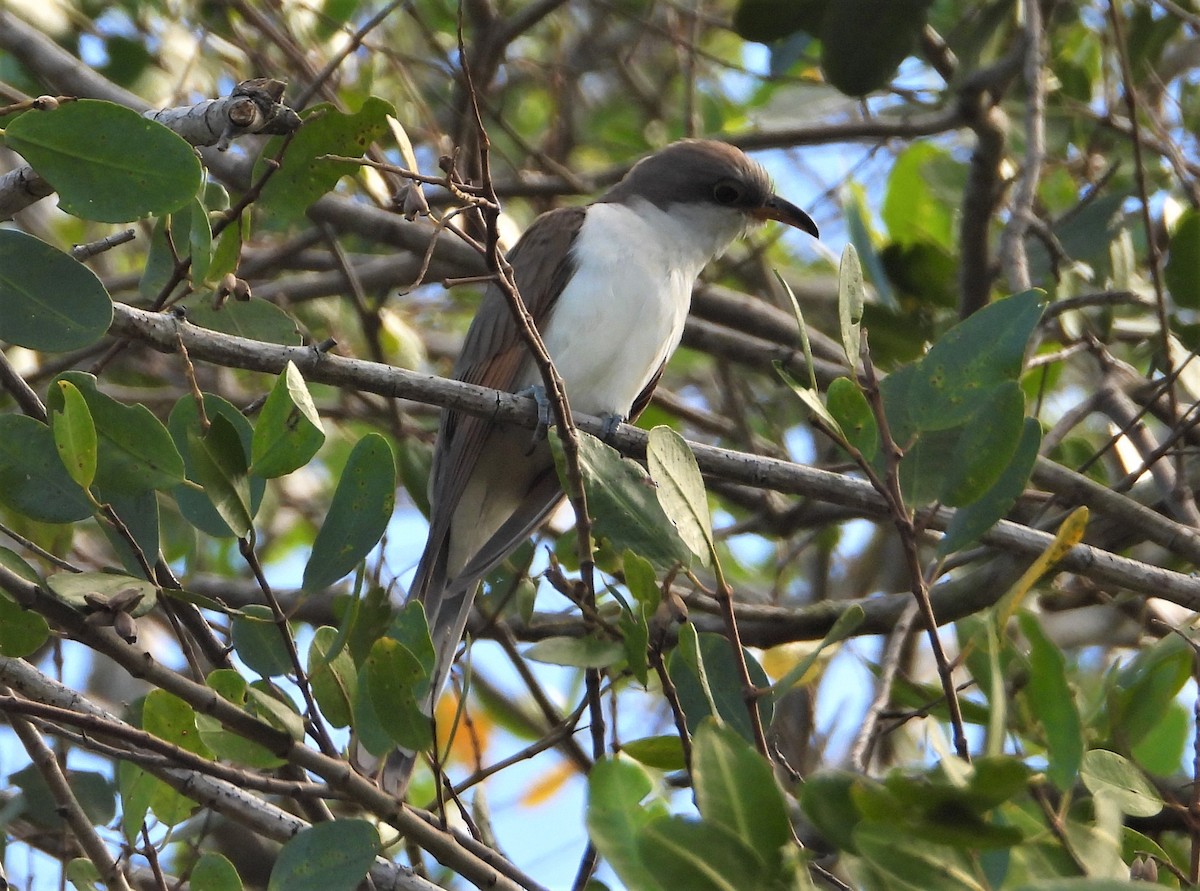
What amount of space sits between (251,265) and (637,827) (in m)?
3.82

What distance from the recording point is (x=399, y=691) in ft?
6.82

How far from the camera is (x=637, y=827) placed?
179 cm

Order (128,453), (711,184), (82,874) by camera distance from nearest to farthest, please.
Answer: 1. (128,453)
2. (82,874)
3. (711,184)

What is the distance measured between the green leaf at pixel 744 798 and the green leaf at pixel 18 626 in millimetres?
1206

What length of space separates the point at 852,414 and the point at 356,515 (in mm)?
848

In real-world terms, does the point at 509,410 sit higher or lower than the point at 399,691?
higher

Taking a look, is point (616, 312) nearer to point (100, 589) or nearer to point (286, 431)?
point (286, 431)

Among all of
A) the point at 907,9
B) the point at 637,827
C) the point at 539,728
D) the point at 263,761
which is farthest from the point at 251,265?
the point at 637,827

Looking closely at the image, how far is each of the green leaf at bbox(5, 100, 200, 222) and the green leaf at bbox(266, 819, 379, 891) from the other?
112 centimetres

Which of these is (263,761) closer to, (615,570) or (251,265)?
(615,570)

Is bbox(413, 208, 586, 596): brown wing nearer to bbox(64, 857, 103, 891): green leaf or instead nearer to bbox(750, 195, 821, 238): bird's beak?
bbox(750, 195, 821, 238): bird's beak

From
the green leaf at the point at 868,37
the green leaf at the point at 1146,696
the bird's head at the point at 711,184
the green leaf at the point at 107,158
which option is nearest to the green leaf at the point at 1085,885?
the green leaf at the point at 1146,696

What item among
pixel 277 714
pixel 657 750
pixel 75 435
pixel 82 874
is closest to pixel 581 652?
pixel 657 750

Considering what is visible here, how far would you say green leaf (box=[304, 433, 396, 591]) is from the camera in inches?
90.0
